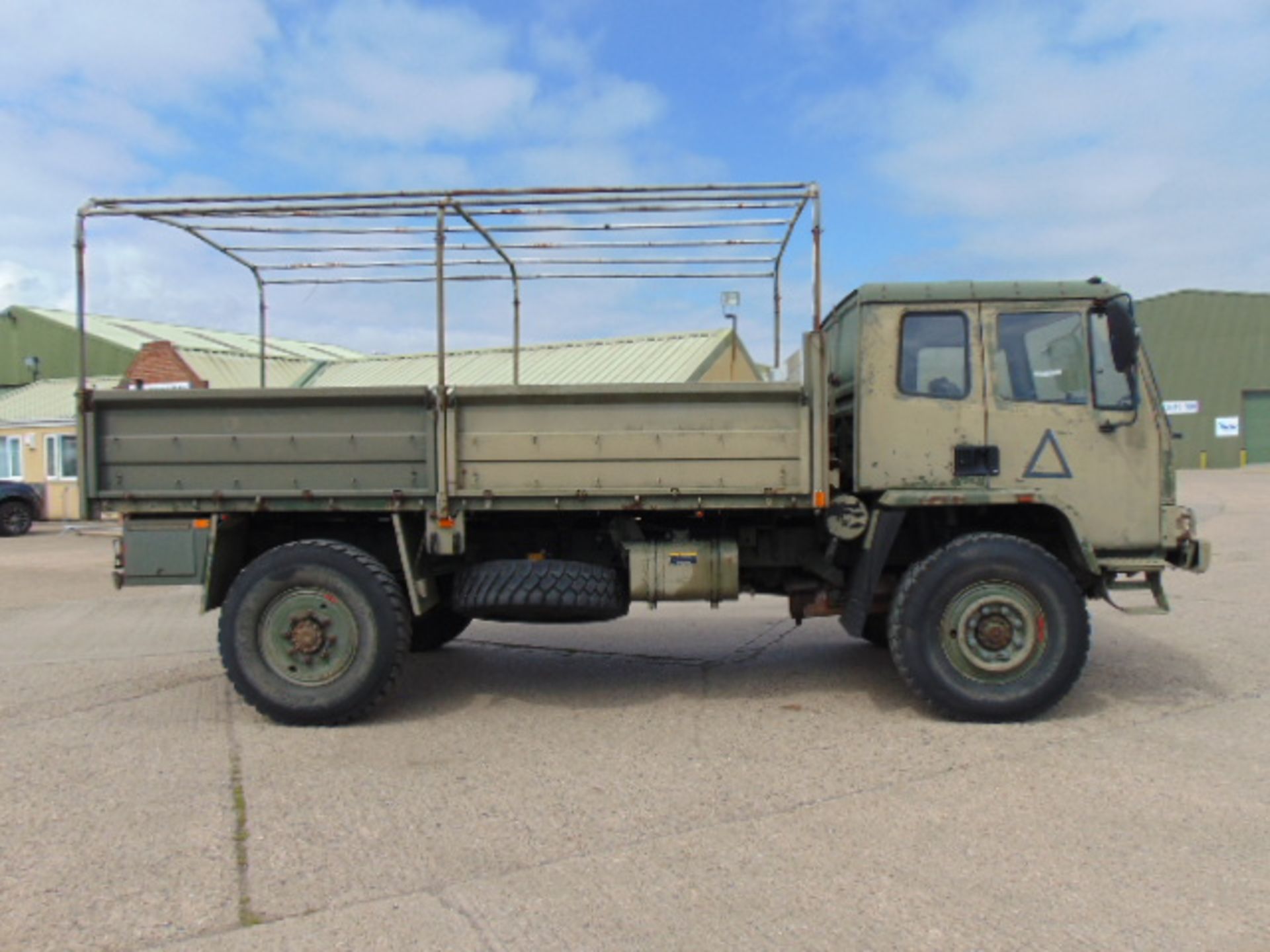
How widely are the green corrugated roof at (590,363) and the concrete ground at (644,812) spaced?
10819 millimetres

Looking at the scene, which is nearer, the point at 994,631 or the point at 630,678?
the point at 994,631

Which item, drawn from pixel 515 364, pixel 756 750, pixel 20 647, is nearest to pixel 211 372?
Answer: pixel 20 647

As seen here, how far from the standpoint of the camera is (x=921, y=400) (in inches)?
216

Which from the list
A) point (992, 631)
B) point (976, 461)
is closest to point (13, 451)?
point (976, 461)

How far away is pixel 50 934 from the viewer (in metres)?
3.13

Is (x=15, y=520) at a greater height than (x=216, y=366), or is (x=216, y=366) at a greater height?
(x=216, y=366)

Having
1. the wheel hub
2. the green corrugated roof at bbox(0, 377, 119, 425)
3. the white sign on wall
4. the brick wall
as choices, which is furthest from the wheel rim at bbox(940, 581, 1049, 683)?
the white sign on wall

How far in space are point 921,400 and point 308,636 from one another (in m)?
3.86

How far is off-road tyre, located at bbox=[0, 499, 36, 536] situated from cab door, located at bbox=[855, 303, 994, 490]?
21732 millimetres

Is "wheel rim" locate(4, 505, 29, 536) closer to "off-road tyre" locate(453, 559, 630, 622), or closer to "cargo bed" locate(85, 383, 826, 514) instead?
"cargo bed" locate(85, 383, 826, 514)

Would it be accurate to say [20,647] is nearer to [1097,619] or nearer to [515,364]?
[515,364]

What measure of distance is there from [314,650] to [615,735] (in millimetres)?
1841

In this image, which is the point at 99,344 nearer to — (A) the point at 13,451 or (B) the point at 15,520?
(A) the point at 13,451

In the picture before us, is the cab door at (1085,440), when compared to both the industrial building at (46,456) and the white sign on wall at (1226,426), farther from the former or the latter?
the white sign on wall at (1226,426)
